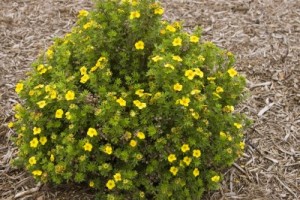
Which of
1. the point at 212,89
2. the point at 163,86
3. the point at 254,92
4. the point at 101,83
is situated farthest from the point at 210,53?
the point at 254,92

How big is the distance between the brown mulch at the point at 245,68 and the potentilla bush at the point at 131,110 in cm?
43

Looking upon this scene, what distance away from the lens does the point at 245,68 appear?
478 centimetres

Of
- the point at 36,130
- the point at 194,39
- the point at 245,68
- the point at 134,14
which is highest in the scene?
the point at 134,14

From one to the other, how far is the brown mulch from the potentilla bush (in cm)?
43

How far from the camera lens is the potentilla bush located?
9.61ft

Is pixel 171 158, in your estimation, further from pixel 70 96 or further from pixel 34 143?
pixel 34 143

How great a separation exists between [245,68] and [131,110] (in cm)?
216

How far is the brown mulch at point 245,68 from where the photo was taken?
3.62 m

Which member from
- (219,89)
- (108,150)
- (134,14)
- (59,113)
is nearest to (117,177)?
(108,150)

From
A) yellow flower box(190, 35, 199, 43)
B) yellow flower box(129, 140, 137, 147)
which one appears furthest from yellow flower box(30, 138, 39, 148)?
yellow flower box(190, 35, 199, 43)

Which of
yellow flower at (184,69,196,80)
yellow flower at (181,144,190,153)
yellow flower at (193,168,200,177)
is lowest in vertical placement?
yellow flower at (193,168,200,177)

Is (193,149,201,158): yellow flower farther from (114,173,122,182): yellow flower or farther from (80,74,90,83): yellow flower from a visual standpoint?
(80,74,90,83): yellow flower

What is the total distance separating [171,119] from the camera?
301 cm

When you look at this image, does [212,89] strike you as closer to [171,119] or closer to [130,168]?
[171,119]
